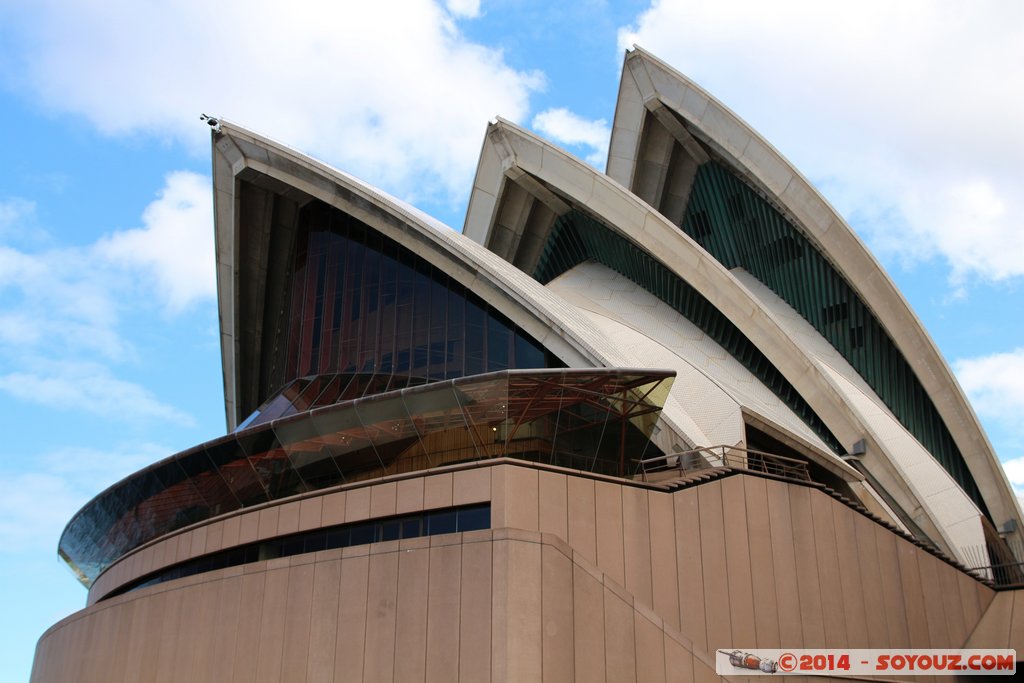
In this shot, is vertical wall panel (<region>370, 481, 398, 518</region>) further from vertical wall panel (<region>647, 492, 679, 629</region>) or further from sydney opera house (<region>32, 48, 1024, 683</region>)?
vertical wall panel (<region>647, 492, 679, 629</region>)

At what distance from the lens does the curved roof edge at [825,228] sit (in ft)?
80.3

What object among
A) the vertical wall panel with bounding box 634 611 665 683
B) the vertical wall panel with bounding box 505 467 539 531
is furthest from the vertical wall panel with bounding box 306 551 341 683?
the vertical wall panel with bounding box 634 611 665 683

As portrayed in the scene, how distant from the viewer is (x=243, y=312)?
31.7 m

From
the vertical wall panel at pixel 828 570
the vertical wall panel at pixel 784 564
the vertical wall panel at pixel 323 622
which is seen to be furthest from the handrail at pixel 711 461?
the vertical wall panel at pixel 323 622

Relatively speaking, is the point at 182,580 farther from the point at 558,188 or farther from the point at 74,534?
the point at 558,188

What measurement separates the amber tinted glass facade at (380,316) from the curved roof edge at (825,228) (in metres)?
8.24

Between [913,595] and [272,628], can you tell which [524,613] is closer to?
[272,628]

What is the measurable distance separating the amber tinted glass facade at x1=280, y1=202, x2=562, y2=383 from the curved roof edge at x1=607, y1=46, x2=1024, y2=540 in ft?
27.0


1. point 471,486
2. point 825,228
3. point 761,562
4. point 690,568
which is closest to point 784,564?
point 761,562

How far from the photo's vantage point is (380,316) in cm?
2619

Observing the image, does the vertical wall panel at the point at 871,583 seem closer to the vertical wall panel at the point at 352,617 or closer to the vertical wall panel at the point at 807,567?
the vertical wall panel at the point at 807,567

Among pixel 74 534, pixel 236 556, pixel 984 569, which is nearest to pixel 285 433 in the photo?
pixel 236 556

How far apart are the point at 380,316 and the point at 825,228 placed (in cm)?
1133

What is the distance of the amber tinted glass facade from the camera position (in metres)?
24.0
